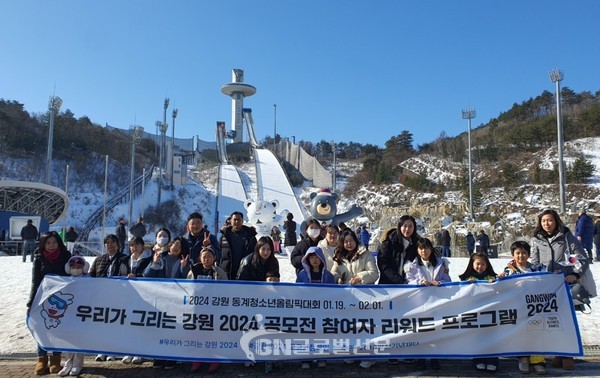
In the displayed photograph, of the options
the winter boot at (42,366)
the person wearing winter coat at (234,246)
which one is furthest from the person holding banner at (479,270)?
the winter boot at (42,366)

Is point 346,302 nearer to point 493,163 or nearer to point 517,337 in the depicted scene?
point 517,337

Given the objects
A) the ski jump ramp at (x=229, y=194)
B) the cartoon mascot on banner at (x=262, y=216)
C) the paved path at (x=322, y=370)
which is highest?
the ski jump ramp at (x=229, y=194)

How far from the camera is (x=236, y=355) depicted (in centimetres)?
493

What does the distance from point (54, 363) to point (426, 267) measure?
4.29m

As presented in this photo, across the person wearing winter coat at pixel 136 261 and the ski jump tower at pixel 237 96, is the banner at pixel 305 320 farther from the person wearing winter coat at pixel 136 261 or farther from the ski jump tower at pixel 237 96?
the ski jump tower at pixel 237 96

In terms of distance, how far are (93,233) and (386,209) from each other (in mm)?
20066

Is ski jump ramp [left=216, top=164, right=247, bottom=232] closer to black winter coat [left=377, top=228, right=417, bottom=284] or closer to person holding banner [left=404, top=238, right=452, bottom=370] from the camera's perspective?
black winter coat [left=377, top=228, right=417, bottom=284]

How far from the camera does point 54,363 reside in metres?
5.07

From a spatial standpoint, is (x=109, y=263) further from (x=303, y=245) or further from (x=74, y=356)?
(x=303, y=245)

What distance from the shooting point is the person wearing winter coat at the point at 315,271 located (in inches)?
217

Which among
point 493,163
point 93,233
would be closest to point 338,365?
point 93,233

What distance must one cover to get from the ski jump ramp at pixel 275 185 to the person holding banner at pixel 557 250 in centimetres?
2541

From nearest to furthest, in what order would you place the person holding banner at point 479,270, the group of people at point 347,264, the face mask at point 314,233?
the group of people at point 347,264 → the person holding banner at point 479,270 → the face mask at point 314,233

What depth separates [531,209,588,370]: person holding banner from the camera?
5.22m
